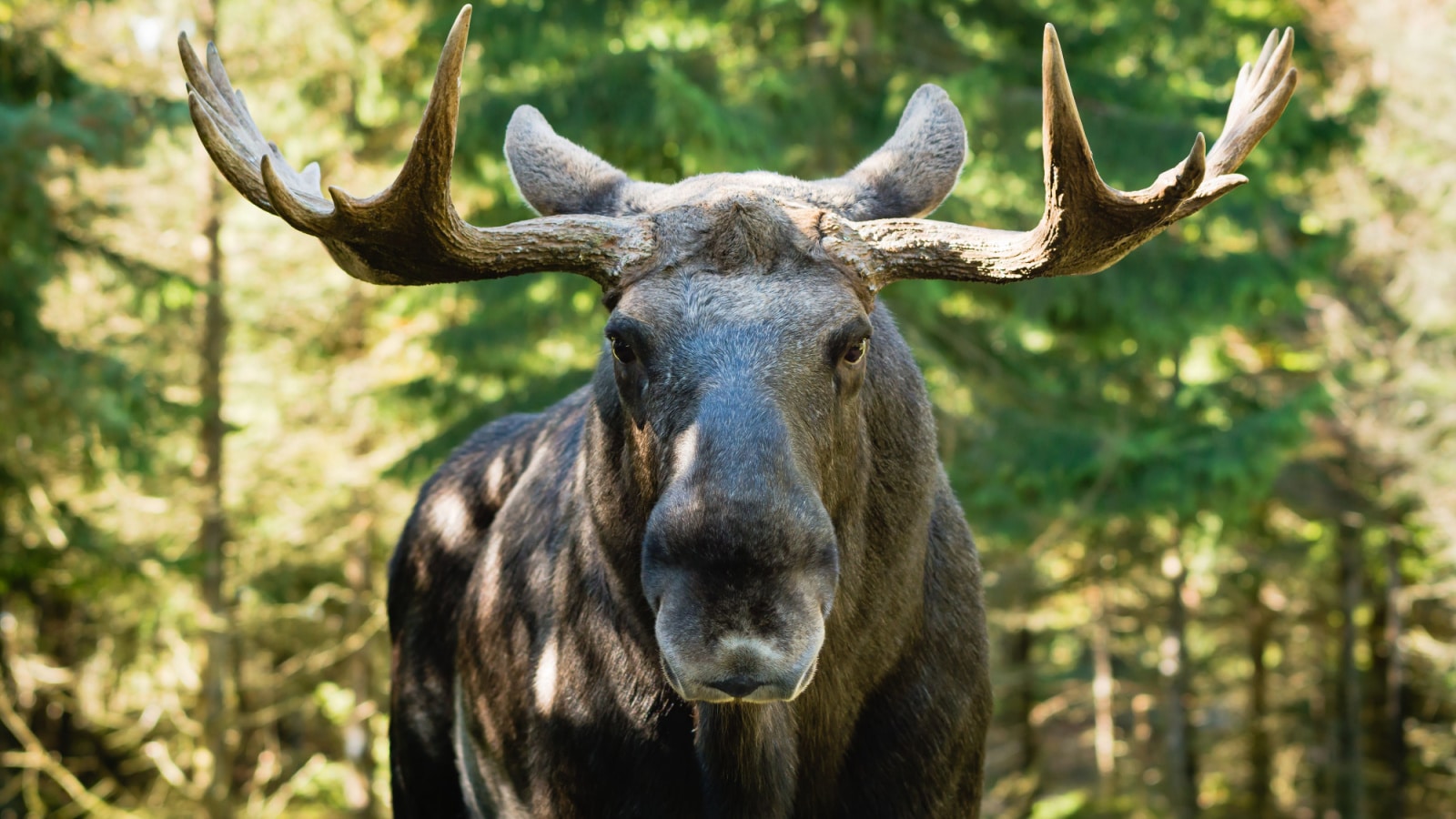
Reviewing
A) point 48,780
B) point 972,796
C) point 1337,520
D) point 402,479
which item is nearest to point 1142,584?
point 1337,520

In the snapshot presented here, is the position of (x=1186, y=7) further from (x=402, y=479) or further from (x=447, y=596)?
(x=447, y=596)

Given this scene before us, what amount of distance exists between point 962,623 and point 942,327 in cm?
982

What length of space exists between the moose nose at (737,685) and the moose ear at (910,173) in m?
1.72

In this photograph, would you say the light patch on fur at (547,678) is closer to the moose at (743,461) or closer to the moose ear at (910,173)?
the moose at (743,461)

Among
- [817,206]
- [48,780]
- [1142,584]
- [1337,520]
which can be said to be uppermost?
[817,206]

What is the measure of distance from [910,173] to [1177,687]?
1875 cm

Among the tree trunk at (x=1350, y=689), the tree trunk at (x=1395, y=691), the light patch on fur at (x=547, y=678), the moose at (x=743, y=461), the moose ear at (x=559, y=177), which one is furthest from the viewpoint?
the tree trunk at (x=1395, y=691)

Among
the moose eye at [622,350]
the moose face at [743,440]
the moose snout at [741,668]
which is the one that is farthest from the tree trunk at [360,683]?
the moose snout at [741,668]

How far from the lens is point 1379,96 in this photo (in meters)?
15.1

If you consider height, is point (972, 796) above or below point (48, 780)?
above

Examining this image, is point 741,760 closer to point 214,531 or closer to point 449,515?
point 449,515

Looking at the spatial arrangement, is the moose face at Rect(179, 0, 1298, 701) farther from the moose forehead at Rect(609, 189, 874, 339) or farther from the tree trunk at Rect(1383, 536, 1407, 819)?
the tree trunk at Rect(1383, 536, 1407, 819)

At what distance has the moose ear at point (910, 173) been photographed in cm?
412

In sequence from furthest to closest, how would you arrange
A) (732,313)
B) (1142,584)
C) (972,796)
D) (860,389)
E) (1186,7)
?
(1142,584) → (1186,7) → (972,796) → (860,389) → (732,313)
